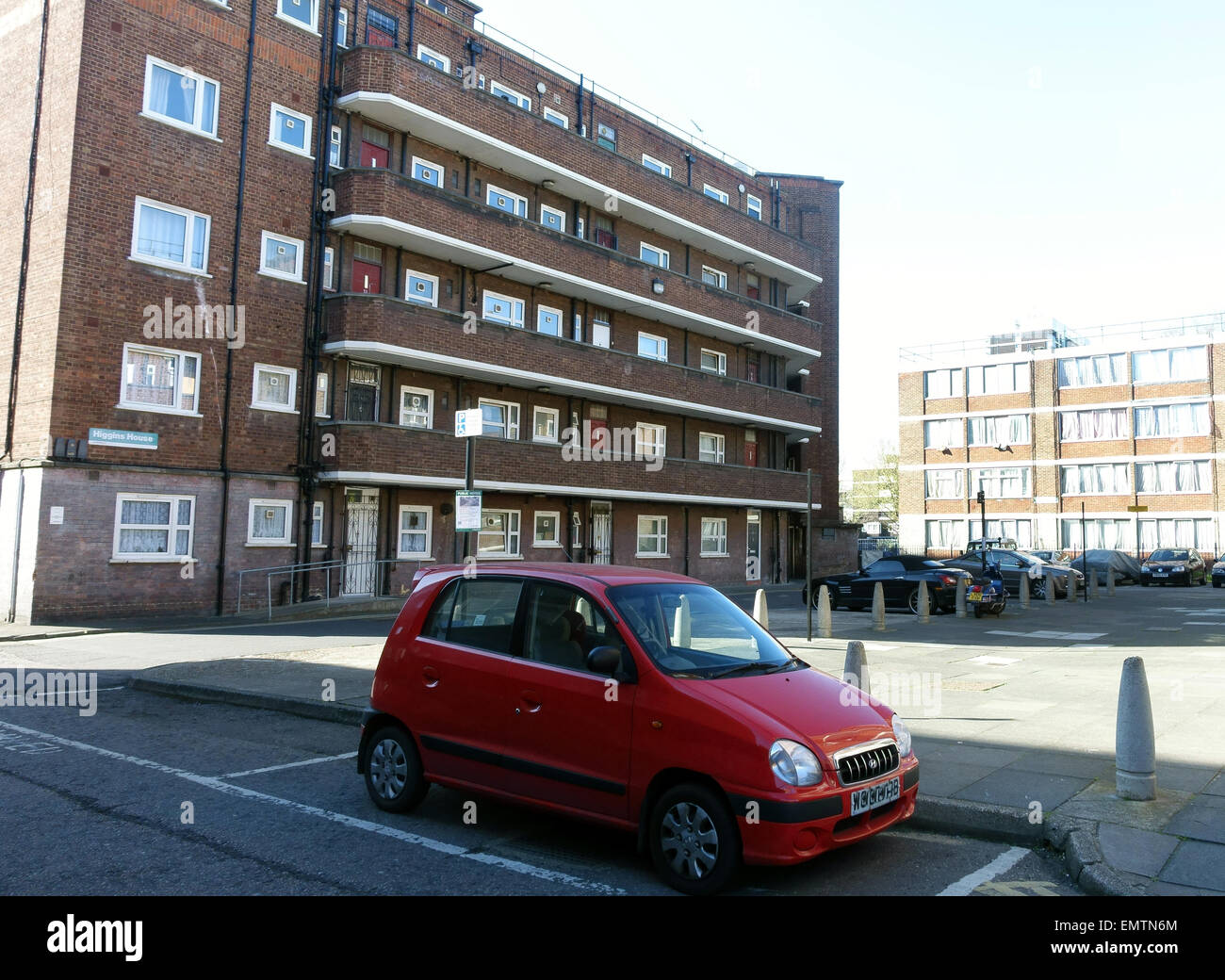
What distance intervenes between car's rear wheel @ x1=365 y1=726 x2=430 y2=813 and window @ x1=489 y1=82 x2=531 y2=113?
83.7ft

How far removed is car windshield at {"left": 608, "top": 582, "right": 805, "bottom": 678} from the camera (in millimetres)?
5324

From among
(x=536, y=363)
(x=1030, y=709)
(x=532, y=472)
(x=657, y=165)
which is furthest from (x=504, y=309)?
(x=1030, y=709)

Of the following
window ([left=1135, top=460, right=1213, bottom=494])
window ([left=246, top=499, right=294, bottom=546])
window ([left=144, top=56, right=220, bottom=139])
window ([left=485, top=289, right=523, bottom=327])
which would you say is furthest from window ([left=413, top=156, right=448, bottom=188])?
window ([left=1135, top=460, right=1213, bottom=494])

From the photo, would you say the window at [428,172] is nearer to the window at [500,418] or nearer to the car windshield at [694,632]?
the window at [500,418]

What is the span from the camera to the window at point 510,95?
28730 mm

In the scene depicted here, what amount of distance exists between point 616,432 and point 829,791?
87.4ft

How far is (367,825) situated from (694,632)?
2.44m

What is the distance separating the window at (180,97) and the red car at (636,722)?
18478 mm

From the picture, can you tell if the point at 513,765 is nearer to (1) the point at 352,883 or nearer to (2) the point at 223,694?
(1) the point at 352,883

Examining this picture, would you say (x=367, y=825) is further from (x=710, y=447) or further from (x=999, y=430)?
(x=999, y=430)

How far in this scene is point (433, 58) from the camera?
1059 inches

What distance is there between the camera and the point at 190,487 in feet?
66.2

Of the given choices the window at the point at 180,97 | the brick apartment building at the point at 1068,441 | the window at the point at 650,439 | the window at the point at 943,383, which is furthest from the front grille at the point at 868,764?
the window at the point at 943,383

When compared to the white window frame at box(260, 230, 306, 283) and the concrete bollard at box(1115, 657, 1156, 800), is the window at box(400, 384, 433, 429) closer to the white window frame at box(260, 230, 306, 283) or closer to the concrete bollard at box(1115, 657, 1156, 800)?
the white window frame at box(260, 230, 306, 283)
